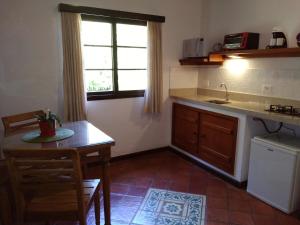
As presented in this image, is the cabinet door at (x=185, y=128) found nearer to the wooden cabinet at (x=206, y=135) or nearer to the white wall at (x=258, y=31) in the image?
the wooden cabinet at (x=206, y=135)

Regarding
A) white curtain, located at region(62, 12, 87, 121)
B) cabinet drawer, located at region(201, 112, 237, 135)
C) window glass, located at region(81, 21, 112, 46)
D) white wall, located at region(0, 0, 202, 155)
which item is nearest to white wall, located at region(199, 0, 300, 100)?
white wall, located at region(0, 0, 202, 155)

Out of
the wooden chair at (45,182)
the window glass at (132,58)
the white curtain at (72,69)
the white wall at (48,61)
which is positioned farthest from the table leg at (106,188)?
the window glass at (132,58)

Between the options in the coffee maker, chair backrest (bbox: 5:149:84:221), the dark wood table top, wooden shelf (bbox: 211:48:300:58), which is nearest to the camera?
chair backrest (bbox: 5:149:84:221)

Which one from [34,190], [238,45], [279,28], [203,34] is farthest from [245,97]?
[34,190]

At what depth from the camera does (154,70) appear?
337 cm

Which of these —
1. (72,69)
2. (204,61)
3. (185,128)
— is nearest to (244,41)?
(204,61)

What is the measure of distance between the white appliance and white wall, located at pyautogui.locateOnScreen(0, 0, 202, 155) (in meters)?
1.67

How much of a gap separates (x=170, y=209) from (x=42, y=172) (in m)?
1.36

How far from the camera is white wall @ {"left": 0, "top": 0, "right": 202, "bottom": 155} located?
2564mm

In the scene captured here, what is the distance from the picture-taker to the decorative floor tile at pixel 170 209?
2.13 m

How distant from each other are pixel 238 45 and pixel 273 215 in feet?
6.25

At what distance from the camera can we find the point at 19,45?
8.51 ft

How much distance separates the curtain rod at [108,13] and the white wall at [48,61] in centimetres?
7

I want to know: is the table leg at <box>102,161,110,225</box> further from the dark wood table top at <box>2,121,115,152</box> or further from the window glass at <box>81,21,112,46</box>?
the window glass at <box>81,21,112,46</box>
